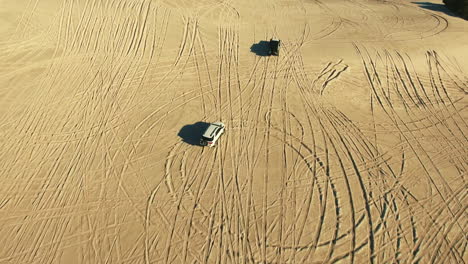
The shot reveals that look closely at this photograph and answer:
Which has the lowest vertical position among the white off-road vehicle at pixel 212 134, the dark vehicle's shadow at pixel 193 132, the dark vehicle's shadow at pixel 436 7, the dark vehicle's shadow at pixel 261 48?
the dark vehicle's shadow at pixel 193 132

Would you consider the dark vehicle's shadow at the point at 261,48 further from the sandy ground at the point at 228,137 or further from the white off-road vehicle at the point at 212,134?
the white off-road vehicle at the point at 212,134

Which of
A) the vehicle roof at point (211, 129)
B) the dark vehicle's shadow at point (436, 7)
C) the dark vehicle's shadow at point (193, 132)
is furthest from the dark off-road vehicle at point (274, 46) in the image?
the dark vehicle's shadow at point (436, 7)

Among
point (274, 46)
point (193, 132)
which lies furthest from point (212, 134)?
point (274, 46)

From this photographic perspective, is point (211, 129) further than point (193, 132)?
No

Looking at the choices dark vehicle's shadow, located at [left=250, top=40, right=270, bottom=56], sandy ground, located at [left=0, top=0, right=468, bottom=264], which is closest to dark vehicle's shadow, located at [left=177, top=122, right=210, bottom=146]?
sandy ground, located at [left=0, top=0, right=468, bottom=264]

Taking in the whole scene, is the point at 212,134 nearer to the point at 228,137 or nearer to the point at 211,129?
the point at 211,129

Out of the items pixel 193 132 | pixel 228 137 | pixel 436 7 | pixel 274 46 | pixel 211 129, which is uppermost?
pixel 436 7

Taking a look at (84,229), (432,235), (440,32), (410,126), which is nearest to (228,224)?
(84,229)
